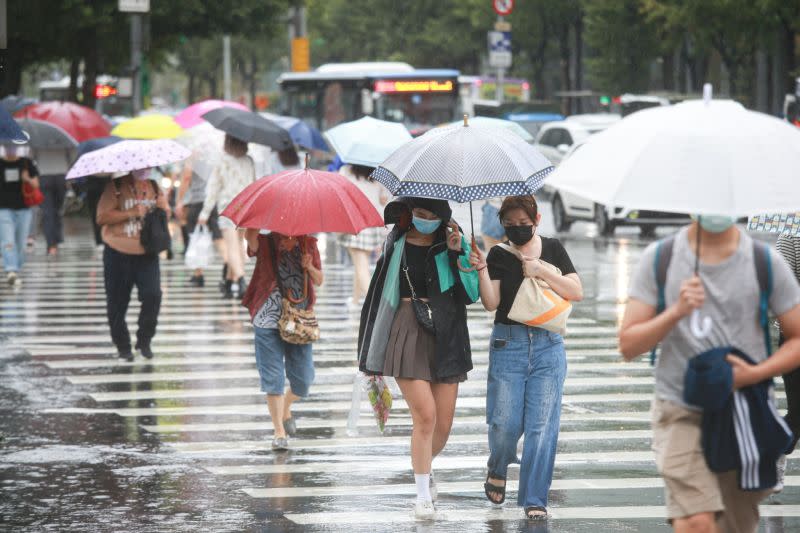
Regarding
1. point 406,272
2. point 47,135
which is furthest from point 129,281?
point 47,135

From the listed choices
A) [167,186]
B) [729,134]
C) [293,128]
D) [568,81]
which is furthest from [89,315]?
[568,81]

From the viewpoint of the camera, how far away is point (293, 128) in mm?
21578

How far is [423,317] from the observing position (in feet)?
25.7

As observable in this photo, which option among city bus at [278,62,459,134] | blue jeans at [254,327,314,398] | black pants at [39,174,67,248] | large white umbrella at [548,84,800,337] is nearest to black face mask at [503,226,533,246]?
large white umbrella at [548,84,800,337]

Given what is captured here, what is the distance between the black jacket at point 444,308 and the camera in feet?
25.8

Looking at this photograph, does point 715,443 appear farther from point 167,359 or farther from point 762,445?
point 167,359

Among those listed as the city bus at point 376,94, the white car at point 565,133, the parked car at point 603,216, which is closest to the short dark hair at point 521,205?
the parked car at point 603,216

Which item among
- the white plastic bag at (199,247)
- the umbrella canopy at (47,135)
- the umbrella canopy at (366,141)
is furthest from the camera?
the umbrella canopy at (47,135)

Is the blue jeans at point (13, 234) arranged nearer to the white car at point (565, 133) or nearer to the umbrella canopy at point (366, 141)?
the umbrella canopy at point (366, 141)

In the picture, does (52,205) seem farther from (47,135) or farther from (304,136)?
(304,136)

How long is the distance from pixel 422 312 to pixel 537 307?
563 millimetres

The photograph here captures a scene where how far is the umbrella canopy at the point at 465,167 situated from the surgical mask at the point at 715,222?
2301 mm

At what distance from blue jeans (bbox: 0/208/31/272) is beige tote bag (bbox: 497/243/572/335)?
13330 millimetres

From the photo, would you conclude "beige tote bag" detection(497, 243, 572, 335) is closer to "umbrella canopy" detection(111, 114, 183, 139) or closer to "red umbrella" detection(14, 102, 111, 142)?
"umbrella canopy" detection(111, 114, 183, 139)
